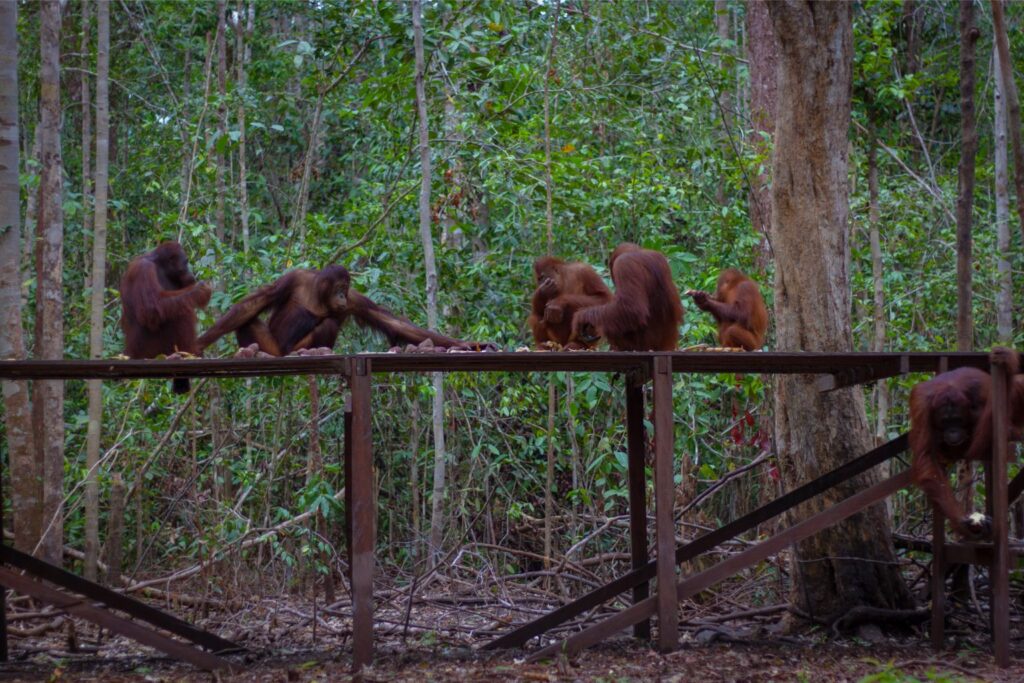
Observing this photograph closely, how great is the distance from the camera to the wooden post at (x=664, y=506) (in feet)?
19.3

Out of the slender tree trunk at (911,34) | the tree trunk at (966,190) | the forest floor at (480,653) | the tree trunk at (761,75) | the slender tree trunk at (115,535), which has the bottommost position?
the forest floor at (480,653)

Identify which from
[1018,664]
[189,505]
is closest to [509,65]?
[189,505]

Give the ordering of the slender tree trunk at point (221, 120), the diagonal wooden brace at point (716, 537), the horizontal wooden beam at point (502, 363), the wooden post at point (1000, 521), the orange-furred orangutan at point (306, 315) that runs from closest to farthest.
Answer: the horizontal wooden beam at point (502, 363)
the wooden post at point (1000, 521)
the diagonal wooden brace at point (716, 537)
the orange-furred orangutan at point (306, 315)
the slender tree trunk at point (221, 120)

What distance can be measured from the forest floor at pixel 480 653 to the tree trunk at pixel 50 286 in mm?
1017

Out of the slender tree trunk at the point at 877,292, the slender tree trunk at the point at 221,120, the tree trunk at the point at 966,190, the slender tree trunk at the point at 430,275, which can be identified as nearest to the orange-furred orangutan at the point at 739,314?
the tree trunk at the point at 966,190

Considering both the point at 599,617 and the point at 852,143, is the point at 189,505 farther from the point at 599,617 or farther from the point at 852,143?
the point at 852,143

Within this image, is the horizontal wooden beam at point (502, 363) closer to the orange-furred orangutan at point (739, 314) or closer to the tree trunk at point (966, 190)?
the orange-furred orangutan at point (739, 314)

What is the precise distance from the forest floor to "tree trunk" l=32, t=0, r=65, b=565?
40.0 inches

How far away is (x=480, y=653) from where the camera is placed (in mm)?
6551

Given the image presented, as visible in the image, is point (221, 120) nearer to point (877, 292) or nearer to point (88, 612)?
point (88, 612)

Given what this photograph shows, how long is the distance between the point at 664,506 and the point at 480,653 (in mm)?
1568

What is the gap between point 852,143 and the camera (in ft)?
40.2

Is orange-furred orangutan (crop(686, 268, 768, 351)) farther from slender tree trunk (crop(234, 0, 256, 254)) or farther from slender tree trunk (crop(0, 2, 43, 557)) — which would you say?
slender tree trunk (crop(0, 2, 43, 557))

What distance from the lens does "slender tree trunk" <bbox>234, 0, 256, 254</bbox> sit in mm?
10696
